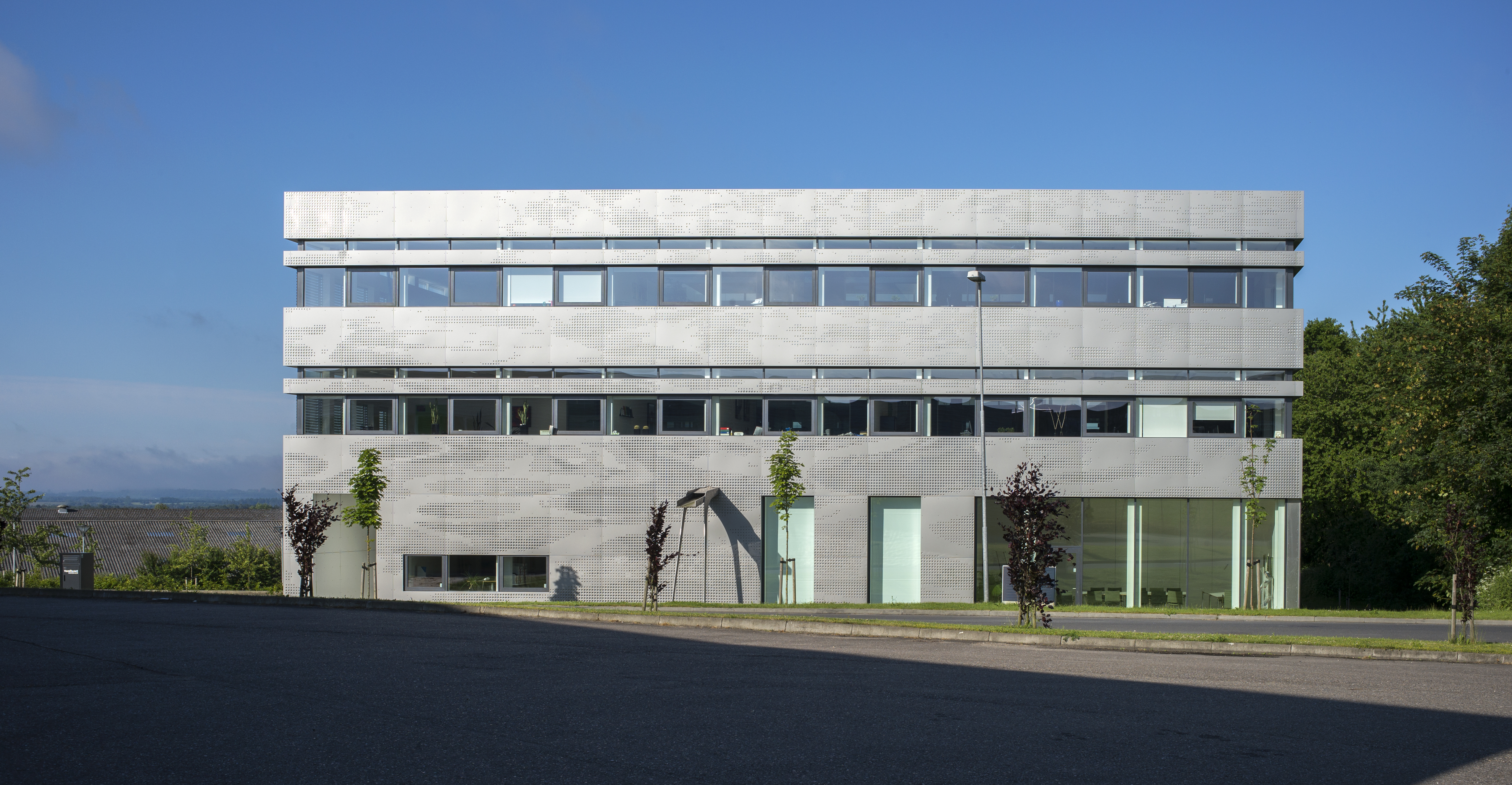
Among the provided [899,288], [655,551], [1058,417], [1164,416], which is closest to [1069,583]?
[1058,417]

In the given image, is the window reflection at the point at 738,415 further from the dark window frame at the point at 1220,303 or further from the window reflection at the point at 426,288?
the dark window frame at the point at 1220,303

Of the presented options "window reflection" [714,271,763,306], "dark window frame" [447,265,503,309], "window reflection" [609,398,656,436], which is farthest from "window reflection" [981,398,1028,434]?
"dark window frame" [447,265,503,309]

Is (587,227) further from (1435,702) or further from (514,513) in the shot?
(1435,702)

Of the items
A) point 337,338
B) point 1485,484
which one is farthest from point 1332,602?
point 337,338

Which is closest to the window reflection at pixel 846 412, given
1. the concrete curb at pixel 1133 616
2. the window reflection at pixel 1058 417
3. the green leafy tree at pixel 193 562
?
the window reflection at pixel 1058 417

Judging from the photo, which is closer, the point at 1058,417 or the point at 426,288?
the point at 1058,417

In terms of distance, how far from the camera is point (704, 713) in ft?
30.6

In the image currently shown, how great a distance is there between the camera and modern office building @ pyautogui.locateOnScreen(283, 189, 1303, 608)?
2847cm

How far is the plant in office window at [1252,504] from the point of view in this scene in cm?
2798

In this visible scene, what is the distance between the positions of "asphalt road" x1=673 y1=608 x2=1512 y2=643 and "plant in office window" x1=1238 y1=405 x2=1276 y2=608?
173 inches

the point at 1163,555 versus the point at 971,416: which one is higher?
the point at 971,416

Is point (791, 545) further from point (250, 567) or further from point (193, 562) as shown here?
point (250, 567)

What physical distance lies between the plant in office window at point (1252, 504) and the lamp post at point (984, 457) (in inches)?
276

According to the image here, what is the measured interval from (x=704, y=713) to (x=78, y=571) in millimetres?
22223
